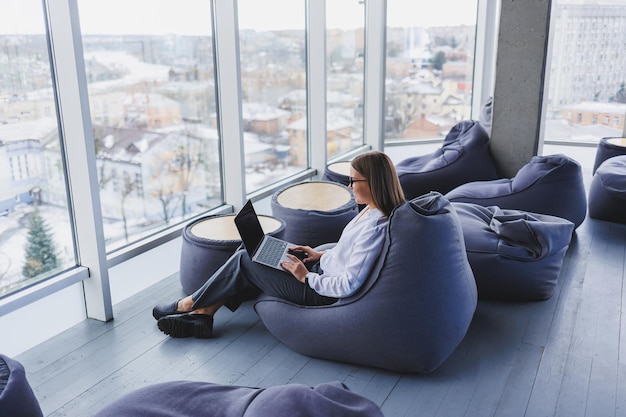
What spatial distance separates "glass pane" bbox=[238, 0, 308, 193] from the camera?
5230 millimetres

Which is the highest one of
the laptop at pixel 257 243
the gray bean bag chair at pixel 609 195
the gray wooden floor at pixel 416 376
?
the laptop at pixel 257 243

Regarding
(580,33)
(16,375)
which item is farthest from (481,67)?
(16,375)

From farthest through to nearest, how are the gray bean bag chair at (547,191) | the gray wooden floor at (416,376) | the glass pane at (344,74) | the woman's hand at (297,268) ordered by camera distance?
the glass pane at (344,74) < the gray bean bag chair at (547,191) < the woman's hand at (297,268) < the gray wooden floor at (416,376)

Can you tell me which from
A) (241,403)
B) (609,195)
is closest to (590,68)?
(609,195)

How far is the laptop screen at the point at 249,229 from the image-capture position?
329cm

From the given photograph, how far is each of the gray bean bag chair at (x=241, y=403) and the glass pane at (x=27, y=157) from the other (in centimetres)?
155

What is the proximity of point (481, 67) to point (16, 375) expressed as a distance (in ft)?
24.0

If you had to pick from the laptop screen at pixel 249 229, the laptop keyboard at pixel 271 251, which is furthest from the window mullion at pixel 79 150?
the laptop keyboard at pixel 271 251

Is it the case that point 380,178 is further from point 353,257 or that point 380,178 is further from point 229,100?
point 229,100

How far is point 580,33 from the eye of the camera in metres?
8.09

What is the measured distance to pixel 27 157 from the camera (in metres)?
3.35

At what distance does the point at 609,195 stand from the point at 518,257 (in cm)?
214

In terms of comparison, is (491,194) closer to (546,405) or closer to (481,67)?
(546,405)

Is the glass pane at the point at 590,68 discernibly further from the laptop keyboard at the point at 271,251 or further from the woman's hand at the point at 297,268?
the woman's hand at the point at 297,268
